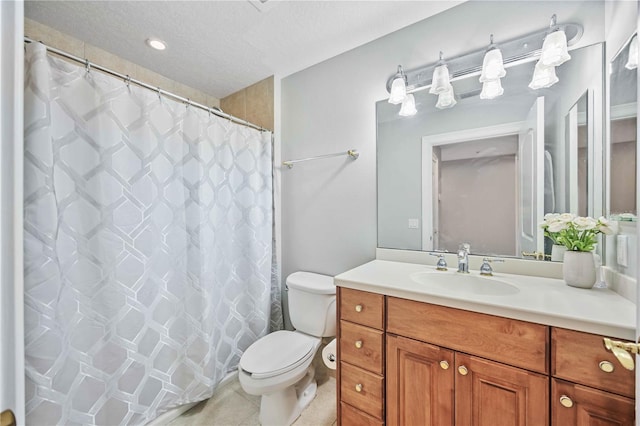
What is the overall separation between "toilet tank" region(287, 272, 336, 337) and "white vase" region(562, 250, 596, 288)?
112 centimetres

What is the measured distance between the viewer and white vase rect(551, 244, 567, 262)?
1.14 metres

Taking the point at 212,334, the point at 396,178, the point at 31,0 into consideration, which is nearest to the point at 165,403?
the point at 212,334

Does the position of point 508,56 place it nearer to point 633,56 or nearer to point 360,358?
point 633,56

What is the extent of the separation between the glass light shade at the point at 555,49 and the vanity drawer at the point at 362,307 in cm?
131

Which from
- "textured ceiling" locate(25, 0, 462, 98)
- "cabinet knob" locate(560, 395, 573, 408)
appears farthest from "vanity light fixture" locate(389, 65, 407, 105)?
"cabinet knob" locate(560, 395, 573, 408)

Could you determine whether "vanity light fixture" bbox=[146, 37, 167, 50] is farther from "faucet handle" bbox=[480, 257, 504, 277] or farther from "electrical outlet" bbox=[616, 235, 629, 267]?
"electrical outlet" bbox=[616, 235, 629, 267]

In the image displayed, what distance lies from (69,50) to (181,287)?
1701mm

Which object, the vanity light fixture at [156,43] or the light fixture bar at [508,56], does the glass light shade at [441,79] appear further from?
the vanity light fixture at [156,43]

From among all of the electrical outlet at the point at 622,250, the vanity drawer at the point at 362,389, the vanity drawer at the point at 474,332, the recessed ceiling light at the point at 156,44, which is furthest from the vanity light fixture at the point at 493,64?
the recessed ceiling light at the point at 156,44

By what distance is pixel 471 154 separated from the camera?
1347 millimetres

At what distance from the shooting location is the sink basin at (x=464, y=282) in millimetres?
1138

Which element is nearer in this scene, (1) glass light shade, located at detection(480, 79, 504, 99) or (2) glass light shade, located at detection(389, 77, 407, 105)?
(1) glass light shade, located at detection(480, 79, 504, 99)

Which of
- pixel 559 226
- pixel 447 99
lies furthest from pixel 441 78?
pixel 559 226

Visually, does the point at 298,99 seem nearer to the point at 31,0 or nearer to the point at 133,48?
the point at 133,48
